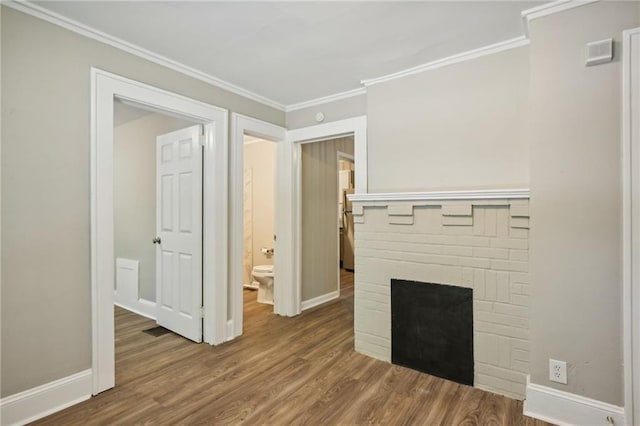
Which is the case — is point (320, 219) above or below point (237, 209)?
below

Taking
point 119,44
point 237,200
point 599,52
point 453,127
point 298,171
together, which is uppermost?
point 119,44

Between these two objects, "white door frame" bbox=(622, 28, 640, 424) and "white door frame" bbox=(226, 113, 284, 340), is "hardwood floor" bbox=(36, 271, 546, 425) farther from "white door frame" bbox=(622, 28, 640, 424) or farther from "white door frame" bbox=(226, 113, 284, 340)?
"white door frame" bbox=(622, 28, 640, 424)

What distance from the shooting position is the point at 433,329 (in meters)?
2.46

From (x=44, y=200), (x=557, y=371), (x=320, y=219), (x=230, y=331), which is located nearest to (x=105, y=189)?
(x=44, y=200)

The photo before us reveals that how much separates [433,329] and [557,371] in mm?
774

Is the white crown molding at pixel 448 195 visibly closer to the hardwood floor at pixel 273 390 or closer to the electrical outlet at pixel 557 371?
the electrical outlet at pixel 557 371

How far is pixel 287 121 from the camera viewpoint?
378 cm

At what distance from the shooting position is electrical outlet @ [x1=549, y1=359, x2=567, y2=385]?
6.19ft

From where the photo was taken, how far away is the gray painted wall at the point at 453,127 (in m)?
2.30

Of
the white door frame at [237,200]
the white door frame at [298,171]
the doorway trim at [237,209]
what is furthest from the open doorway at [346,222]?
the doorway trim at [237,209]

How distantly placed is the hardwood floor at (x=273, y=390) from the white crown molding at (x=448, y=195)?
134 cm

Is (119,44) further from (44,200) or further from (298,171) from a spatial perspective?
(298,171)

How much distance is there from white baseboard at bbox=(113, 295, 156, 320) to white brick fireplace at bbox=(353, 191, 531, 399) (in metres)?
2.43

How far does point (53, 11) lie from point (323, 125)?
2241mm
